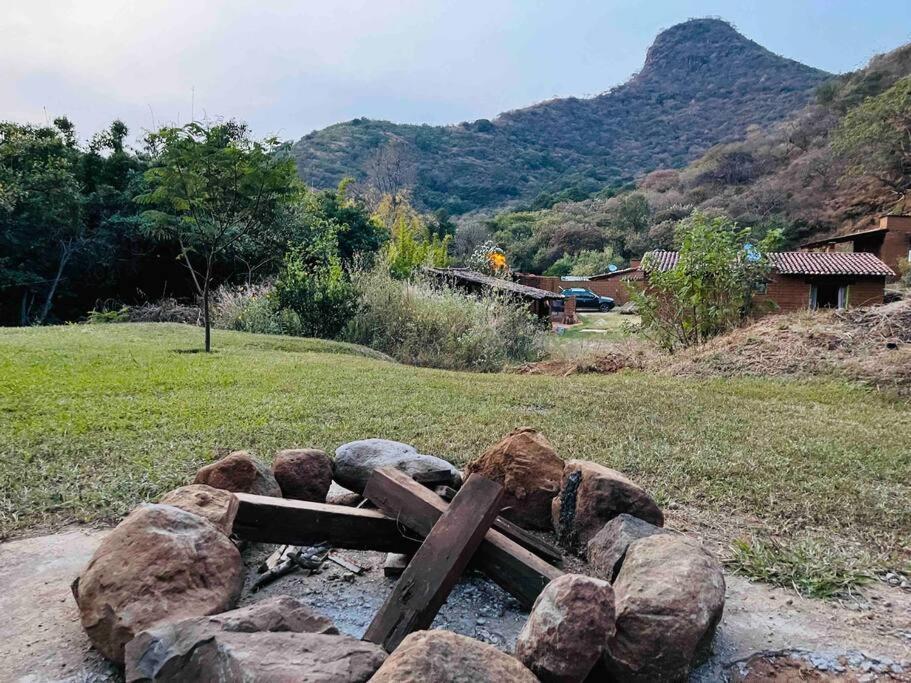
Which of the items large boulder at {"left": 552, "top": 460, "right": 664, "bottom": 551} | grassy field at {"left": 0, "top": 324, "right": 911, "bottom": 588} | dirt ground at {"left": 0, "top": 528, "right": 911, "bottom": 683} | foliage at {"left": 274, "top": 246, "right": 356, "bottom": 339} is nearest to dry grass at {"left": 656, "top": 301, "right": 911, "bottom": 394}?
grassy field at {"left": 0, "top": 324, "right": 911, "bottom": 588}

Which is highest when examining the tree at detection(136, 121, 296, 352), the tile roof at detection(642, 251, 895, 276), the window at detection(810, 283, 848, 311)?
the tree at detection(136, 121, 296, 352)

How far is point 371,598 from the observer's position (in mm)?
2199

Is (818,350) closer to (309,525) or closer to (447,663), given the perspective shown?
(309,525)

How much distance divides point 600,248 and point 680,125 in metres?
44.7

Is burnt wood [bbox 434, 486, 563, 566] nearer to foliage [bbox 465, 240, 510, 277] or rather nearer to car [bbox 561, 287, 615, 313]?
foliage [bbox 465, 240, 510, 277]

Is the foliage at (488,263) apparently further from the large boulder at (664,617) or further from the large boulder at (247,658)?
the large boulder at (247,658)

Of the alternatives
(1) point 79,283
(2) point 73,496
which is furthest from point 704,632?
(1) point 79,283

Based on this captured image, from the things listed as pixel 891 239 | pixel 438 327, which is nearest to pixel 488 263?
pixel 438 327

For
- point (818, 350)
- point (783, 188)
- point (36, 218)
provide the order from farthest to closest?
point (783, 188)
point (36, 218)
point (818, 350)

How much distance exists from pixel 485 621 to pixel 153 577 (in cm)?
109

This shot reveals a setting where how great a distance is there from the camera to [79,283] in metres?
19.8

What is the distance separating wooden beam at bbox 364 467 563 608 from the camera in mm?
2053

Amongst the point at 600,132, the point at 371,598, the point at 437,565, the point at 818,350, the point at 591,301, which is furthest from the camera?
the point at 600,132

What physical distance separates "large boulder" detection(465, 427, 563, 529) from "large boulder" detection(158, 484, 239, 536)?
1.10m
